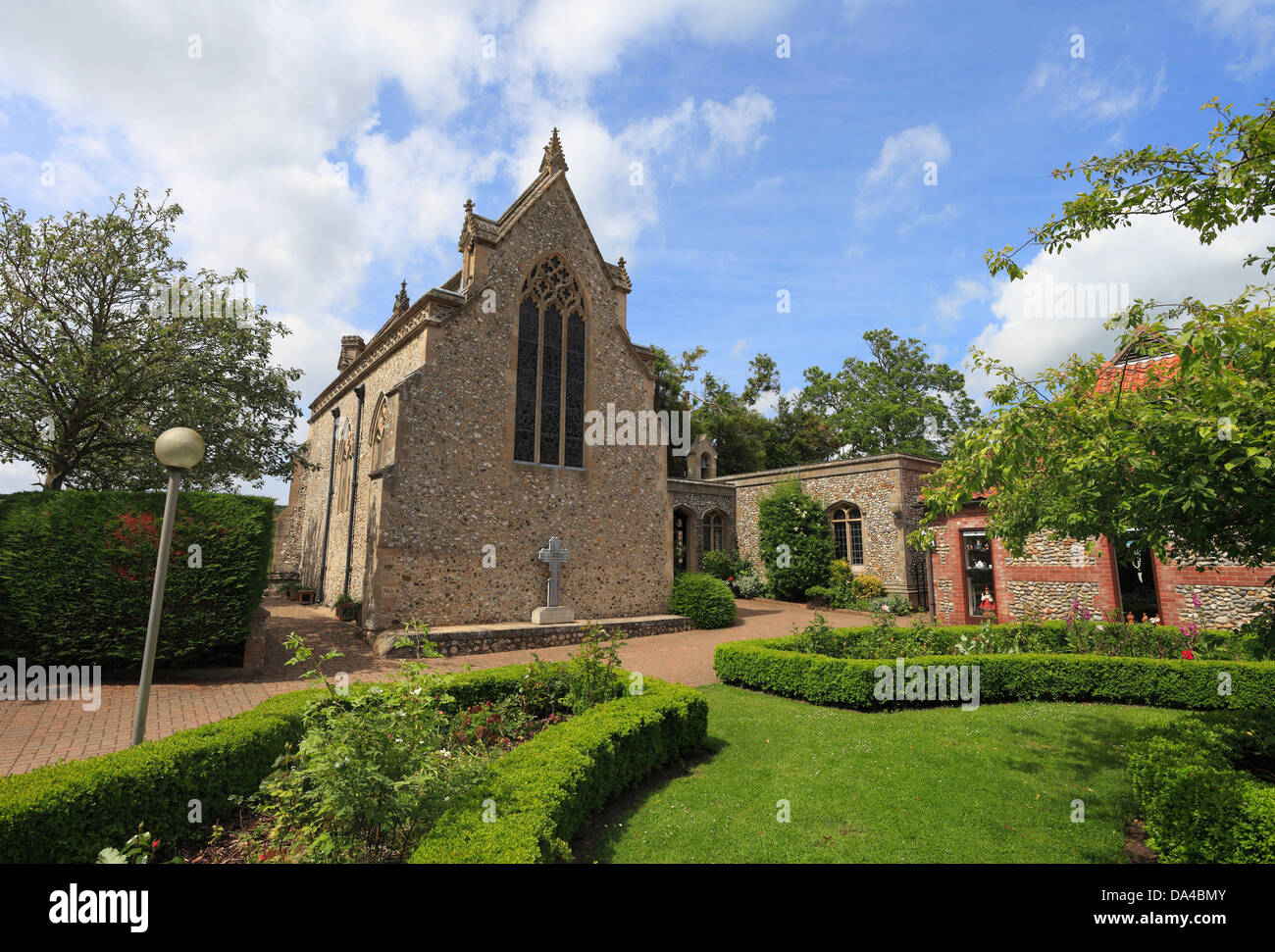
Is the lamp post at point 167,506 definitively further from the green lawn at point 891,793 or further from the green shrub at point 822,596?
the green shrub at point 822,596

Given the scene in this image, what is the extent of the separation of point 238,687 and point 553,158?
1753cm

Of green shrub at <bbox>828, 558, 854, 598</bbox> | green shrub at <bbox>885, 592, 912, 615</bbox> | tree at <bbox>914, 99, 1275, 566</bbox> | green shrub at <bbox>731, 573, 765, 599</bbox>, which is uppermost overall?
tree at <bbox>914, 99, 1275, 566</bbox>

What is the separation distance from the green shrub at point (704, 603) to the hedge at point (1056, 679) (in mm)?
8195

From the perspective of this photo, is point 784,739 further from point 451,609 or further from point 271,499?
point 271,499

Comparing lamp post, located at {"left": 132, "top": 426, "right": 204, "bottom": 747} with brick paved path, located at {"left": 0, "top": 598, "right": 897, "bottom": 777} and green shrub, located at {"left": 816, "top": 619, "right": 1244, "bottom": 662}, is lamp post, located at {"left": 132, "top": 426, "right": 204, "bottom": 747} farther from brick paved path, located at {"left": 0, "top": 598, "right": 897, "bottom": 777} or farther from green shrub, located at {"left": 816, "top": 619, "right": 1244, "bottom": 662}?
green shrub, located at {"left": 816, "top": 619, "right": 1244, "bottom": 662}

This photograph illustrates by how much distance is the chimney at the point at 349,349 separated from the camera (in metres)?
25.6

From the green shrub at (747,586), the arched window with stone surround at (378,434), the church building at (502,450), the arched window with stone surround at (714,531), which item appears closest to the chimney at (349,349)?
the church building at (502,450)

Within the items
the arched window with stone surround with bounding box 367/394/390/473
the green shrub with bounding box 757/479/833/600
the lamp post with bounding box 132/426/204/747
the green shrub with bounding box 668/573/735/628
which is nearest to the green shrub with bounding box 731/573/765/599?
the green shrub with bounding box 757/479/833/600

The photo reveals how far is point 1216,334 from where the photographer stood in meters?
4.29

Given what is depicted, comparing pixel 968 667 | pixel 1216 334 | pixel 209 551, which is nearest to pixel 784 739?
pixel 968 667

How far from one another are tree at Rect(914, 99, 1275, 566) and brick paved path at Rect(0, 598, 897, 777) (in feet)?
27.2

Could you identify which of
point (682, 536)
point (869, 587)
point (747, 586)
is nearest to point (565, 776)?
point (869, 587)

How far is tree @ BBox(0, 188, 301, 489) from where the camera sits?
40.6 ft

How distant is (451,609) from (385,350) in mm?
9014
